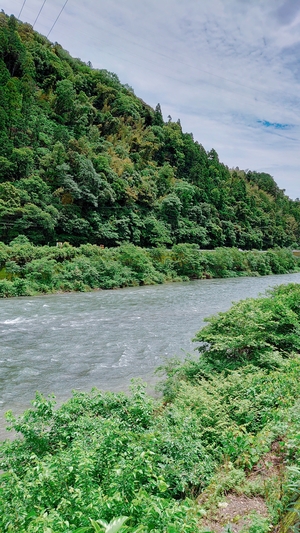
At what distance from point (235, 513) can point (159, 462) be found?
0.77 meters

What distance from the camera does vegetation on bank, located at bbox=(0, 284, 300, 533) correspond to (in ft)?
6.91

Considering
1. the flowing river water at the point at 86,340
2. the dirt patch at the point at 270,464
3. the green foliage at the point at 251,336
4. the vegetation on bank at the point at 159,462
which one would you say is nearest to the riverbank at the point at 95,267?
the flowing river water at the point at 86,340

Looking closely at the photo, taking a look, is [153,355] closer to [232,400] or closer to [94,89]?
[232,400]

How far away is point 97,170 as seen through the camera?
35.0 metres

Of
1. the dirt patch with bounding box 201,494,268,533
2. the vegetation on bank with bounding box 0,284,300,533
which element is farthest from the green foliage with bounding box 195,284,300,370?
the dirt patch with bounding box 201,494,268,533

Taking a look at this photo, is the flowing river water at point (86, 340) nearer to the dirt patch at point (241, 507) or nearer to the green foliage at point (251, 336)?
the green foliage at point (251, 336)

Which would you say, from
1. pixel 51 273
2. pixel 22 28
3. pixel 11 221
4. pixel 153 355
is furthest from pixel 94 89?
pixel 153 355

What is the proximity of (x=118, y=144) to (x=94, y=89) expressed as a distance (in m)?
15.0

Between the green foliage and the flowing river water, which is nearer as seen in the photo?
the green foliage

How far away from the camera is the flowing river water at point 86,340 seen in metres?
6.95

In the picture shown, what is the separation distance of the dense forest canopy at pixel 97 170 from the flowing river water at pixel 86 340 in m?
13.3

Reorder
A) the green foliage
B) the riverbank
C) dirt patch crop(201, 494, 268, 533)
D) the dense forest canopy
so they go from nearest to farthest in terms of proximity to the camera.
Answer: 1. dirt patch crop(201, 494, 268, 533)
2. the green foliage
3. the riverbank
4. the dense forest canopy

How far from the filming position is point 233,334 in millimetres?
6180

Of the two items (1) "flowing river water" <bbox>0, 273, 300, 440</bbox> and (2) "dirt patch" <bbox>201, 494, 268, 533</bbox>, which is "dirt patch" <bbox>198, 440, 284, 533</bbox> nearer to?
(2) "dirt patch" <bbox>201, 494, 268, 533</bbox>
